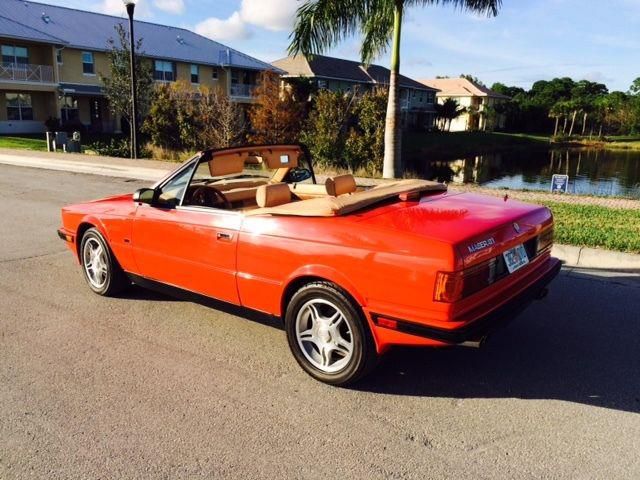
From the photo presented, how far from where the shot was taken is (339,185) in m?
4.58

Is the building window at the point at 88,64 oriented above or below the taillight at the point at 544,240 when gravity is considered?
above

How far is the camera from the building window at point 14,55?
34.9 metres

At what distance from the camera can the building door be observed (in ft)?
130

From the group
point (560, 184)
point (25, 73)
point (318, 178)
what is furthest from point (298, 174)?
point (25, 73)

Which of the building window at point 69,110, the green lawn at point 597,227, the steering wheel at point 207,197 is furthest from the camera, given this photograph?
the building window at point 69,110

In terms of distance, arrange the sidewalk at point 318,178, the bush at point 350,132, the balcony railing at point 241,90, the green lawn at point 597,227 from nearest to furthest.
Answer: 1. the sidewalk at point 318,178
2. the green lawn at point 597,227
3. the bush at point 350,132
4. the balcony railing at point 241,90

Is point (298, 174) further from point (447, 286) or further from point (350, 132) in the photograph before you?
point (350, 132)

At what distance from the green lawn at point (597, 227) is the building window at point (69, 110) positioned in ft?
118

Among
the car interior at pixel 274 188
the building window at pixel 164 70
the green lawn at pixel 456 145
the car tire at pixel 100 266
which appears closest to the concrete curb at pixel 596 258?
the car interior at pixel 274 188

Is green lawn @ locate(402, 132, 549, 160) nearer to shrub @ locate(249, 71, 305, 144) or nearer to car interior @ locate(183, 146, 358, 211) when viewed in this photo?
shrub @ locate(249, 71, 305, 144)

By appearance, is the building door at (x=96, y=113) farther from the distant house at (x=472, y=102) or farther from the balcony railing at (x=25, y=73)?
the distant house at (x=472, y=102)

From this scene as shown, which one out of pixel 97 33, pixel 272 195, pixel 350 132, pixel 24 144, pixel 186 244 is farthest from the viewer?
pixel 97 33

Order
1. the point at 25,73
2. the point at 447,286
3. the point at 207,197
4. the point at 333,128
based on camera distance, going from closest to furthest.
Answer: the point at 447,286, the point at 207,197, the point at 333,128, the point at 25,73

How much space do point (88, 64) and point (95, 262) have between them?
38348 millimetres
